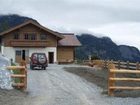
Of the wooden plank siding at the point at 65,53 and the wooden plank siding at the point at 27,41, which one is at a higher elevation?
the wooden plank siding at the point at 27,41

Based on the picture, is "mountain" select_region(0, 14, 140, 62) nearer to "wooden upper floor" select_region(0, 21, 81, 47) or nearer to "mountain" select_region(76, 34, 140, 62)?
"mountain" select_region(76, 34, 140, 62)

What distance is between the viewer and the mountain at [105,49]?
121 metres

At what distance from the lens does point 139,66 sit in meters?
42.8

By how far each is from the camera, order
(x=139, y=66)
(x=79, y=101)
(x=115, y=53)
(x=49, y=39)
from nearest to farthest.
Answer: (x=79, y=101), (x=139, y=66), (x=49, y=39), (x=115, y=53)

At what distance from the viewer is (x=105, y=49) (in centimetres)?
12431

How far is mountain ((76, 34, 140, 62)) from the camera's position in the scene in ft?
396

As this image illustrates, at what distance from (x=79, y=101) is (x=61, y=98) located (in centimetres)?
136

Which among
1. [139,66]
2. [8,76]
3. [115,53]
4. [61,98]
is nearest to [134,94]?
[61,98]

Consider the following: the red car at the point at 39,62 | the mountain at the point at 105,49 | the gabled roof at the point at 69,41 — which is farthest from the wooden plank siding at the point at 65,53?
the red car at the point at 39,62

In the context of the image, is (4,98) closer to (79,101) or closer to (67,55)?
(79,101)

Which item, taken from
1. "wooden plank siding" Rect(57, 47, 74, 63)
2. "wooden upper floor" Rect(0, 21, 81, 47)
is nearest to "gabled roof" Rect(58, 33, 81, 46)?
"wooden plank siding" Rect(57, 47, 74, 63)

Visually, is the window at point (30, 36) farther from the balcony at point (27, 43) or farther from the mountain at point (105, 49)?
the mountain at point (105, 49)

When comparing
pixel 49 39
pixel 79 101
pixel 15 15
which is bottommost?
pixel 79 101

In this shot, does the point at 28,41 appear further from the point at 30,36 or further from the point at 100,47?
the point at 100,47
